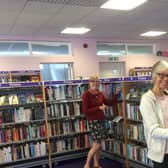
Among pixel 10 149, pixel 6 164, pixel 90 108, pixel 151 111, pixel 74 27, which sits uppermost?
pixel 74 27

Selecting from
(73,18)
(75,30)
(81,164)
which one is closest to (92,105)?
(81,164)

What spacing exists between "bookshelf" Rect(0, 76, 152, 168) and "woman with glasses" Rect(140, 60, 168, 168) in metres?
2.24

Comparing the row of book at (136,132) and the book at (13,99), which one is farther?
the book at (13,99)

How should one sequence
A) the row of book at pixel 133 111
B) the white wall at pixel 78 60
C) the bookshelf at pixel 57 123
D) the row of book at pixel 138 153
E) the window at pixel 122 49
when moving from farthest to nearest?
the window at pixel 122 49 → the white wall at pixel 78 60 → the bookshelf at pixel 57 123 → the row of book at pixel 133 111 → the row of book at pixel 138 153

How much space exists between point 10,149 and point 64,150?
1000 millimetres

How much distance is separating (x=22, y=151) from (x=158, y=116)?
11.0 ft

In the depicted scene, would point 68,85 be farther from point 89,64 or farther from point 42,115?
point 89,64

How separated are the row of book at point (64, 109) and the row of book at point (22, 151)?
1.91ft

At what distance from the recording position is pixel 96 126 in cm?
396

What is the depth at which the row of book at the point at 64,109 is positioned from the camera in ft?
14.9

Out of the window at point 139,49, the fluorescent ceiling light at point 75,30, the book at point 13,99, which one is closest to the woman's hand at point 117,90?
the book at point 13,99

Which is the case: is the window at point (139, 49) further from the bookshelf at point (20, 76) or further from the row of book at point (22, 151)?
the row of book at point (22, 151)

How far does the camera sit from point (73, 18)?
535cm

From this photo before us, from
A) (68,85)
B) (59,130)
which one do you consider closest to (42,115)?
→ (59,130)
